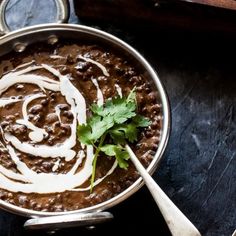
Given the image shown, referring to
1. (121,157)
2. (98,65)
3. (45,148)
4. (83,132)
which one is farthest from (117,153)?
(98,65)

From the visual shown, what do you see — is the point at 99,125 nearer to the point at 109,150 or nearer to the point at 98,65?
the point at 109,150

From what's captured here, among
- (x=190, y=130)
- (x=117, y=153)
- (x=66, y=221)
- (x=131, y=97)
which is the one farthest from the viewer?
(x=190, y=130)

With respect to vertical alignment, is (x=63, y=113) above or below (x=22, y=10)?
below

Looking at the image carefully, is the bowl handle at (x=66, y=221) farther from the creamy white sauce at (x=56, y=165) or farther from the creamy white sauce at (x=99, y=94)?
the creamy white sauce at (x=99, y=94)

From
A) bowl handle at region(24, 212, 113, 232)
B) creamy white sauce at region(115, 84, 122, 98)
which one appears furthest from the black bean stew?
bowl handle at region(24, 212, 113, 232)

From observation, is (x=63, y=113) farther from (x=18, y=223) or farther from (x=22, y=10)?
(x=22, y=10)

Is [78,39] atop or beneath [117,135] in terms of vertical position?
atop

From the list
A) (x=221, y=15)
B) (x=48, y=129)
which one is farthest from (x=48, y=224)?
(x=221, y=15)
